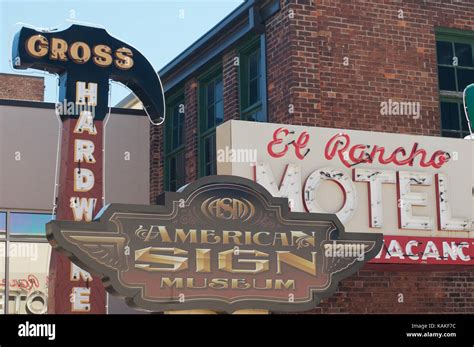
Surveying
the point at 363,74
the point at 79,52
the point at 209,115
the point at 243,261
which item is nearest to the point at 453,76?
the point at 363,74

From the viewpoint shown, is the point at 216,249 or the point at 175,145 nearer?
the point at 216,249

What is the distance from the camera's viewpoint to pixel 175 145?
20703 millimetres

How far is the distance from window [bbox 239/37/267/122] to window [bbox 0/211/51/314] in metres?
6.06

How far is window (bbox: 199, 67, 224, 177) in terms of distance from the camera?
18359mm

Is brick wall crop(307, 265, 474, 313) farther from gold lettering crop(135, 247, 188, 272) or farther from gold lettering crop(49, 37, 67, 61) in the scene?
gold lettering crop(49, 37, 67, 61)

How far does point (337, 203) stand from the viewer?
12.7m

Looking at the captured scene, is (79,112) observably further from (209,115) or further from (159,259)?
(159,259)

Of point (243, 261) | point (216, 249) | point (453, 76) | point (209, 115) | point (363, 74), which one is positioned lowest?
point (243, 261)

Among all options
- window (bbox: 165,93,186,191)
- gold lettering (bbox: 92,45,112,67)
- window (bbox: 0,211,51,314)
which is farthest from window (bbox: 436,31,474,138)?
window (bbox: 0,211,51,314)

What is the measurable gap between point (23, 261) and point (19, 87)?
14320mm

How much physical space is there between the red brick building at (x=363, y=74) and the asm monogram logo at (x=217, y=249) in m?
2.99

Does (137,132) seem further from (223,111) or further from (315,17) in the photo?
(315,17)

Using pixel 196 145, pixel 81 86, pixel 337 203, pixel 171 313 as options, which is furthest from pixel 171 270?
pixel 196 145

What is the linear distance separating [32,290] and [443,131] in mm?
10871
